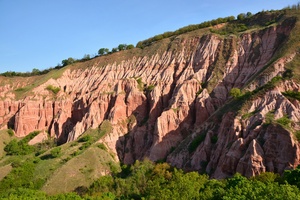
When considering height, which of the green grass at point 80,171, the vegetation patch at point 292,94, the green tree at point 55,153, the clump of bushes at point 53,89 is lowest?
the green grass at point 80,171

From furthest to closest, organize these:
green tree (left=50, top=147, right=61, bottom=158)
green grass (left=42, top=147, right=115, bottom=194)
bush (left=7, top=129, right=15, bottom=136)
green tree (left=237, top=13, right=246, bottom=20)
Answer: green tree (left=237, top=13, right=246, bottom=20) < bush (left=7, top=129, right=15, bottom=136) < green tree (left=50, top=147, right=61, bottom=158) < green grass (left=42, top=147, right=115, bottom=194)

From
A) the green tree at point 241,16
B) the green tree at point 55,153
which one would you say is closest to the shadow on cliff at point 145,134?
the green tree at point 55,153

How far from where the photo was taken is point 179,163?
46.4 m

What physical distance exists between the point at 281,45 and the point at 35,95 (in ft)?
168

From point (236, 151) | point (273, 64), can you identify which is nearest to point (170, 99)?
point (273, 64)

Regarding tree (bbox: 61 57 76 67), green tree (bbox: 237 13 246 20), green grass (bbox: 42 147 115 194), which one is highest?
green tree (bbox: 237 13 246 20)

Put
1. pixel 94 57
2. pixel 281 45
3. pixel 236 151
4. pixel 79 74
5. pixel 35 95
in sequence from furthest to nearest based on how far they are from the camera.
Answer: pixel 94 57 < pixel 79 74 < pixel 35 95 < pixel 281 45 < pixel 236 151

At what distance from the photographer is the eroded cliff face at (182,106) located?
3925 centimetres

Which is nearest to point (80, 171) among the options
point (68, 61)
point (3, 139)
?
point (3, 139)

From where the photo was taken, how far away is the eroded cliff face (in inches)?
1545

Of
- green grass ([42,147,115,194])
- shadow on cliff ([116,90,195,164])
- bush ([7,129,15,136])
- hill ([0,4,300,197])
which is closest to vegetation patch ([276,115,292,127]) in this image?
hill ([0,4,300,197])

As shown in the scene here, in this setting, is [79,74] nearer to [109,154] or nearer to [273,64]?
[109,154]

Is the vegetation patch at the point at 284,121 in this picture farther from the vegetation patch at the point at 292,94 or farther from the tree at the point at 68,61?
the tree at the point at 68,61

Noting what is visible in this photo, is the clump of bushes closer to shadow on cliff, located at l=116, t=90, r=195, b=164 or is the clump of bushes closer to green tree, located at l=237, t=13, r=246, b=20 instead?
shadow on cliff, located at l=116, t=90, r=195, b=164
